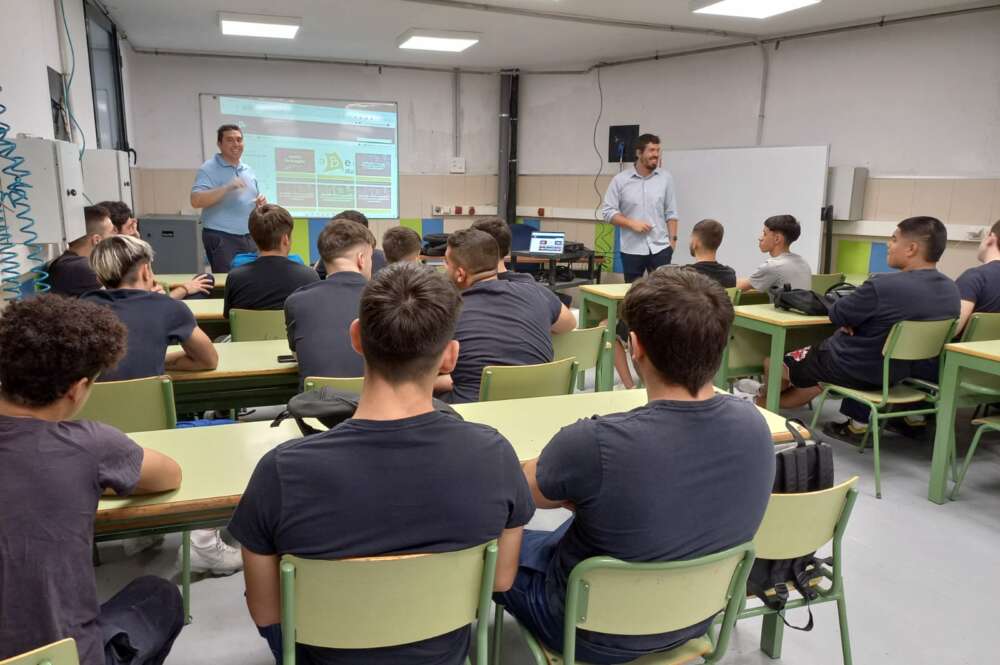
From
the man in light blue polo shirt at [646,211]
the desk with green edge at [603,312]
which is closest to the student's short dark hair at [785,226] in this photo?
the desk with green edge at [603,312]

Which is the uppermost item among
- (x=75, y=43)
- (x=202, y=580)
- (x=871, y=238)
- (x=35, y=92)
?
(x=75, y=43)

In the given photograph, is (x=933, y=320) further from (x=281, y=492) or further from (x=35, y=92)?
(x=35, y=92)

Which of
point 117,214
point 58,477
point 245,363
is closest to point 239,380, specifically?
point 245,363

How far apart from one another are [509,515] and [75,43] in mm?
5312

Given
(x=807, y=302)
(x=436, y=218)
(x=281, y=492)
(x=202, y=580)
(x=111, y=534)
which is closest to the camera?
(x=281, y=492)

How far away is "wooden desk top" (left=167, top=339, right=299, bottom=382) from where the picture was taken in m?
2.55

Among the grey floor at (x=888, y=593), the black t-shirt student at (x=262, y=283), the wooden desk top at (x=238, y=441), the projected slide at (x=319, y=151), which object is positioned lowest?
the grey floor at (x=888, y=593)

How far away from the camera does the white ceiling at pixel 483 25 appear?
18.2 ft

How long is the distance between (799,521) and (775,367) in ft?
7.79

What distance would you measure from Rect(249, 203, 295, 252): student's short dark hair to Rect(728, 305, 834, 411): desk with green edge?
2.26m

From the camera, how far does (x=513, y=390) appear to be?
248 centimetres

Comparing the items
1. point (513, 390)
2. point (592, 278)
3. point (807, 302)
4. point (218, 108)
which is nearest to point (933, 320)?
point (807, 302)

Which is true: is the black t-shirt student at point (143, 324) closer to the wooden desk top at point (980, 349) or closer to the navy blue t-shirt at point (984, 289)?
the wooden desk top at point (980, 349)

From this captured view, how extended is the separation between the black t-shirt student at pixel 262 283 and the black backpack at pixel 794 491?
235 centimetres
